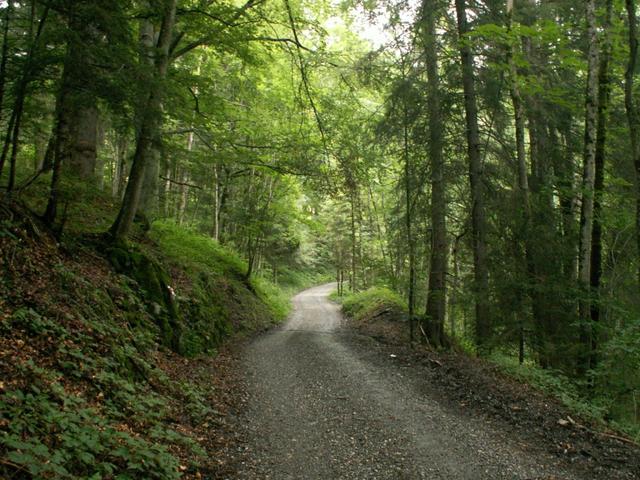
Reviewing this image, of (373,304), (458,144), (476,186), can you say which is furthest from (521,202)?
(373,304)

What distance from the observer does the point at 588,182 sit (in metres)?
8.05

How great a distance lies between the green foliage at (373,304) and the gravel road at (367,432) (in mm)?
7799

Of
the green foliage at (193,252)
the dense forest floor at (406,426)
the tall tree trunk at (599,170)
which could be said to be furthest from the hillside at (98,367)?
Answer: the tall tree trunk at (599,170)

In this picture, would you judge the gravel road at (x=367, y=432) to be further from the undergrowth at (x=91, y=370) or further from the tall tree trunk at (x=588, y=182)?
the tall tree trunk at (x=588, y=182)

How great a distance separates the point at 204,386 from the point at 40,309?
2874mm

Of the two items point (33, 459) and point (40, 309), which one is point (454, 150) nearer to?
point (40, 309)

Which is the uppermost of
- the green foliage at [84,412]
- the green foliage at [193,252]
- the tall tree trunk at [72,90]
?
the tall tree trunk at [72,90]

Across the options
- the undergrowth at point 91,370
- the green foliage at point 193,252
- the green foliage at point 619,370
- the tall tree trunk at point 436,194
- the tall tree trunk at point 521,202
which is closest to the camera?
Result: the undergrowth at point 91,370

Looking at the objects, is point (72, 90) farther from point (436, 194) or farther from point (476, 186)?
point (476, 186)

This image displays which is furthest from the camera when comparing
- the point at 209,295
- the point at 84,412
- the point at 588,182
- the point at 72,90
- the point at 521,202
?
the point at 209,295

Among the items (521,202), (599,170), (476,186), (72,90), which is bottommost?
(521,202)

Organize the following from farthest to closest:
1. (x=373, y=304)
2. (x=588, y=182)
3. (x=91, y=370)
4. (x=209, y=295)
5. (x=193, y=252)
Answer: (x=373, y=304)
(x=193, y=252)
(x=209, y=295)
(x=588, y=182)
(x=91, y=370)

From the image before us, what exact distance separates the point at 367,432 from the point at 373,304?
12.9 meters

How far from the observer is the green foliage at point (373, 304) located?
16672mm
